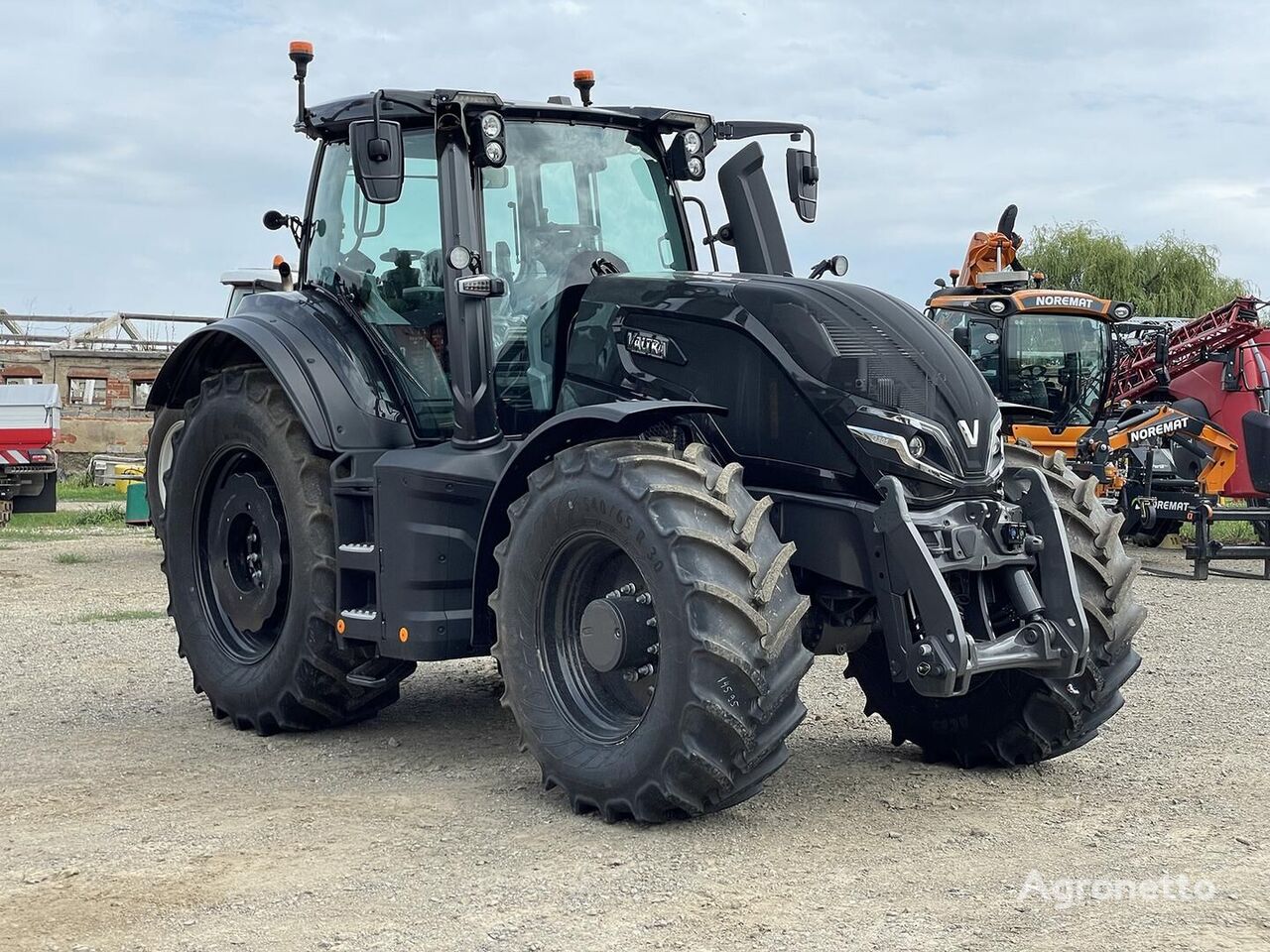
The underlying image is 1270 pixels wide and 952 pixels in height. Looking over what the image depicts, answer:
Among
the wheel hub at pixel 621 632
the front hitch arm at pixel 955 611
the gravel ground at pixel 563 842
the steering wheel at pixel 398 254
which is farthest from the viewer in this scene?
the steering wheel at pixel 398 254

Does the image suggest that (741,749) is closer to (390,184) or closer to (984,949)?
(984,949)

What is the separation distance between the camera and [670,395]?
225 inches

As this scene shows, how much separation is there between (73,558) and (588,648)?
38.7 feet

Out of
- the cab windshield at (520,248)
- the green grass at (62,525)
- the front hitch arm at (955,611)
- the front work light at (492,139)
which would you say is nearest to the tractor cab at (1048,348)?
the green grass at (62,525)

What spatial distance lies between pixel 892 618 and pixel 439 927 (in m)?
1.81

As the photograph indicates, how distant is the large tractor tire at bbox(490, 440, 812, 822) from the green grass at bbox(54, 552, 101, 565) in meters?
11.1

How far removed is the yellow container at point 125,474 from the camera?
25922 mm

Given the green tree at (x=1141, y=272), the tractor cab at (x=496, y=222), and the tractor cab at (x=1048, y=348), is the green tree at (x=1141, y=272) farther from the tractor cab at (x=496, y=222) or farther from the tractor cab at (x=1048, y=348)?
the tractor cab at (x=496, y=222)

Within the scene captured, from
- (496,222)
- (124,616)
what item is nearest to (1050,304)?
(124,616)

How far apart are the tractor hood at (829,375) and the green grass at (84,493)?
73.9ft

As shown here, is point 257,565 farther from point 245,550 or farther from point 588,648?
point 588,648

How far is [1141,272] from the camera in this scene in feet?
133

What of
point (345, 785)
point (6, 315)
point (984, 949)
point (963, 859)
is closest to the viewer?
point (984, 949)

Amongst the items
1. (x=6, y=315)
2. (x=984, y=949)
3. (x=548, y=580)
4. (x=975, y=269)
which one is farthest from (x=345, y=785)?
(x=6, y=315)
